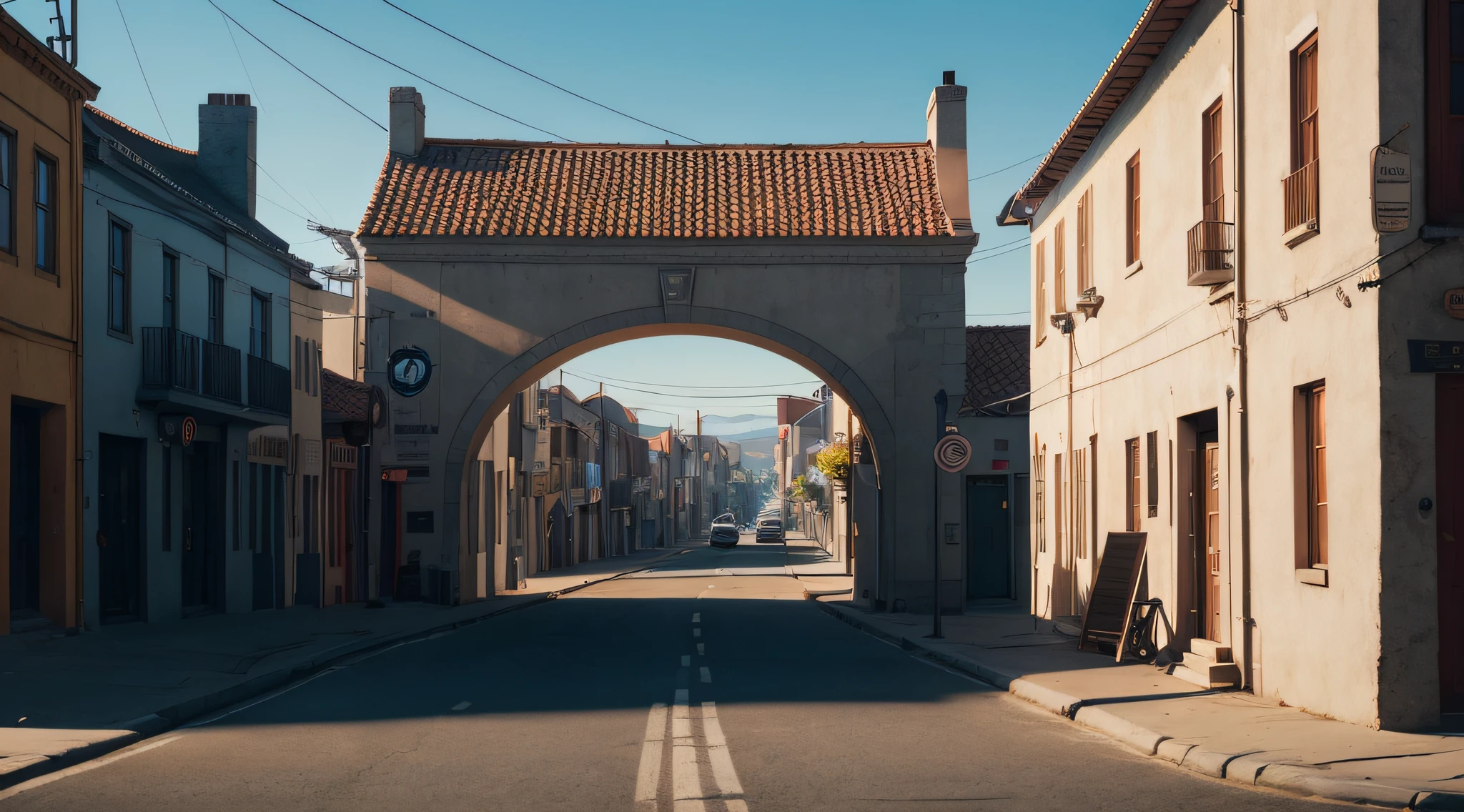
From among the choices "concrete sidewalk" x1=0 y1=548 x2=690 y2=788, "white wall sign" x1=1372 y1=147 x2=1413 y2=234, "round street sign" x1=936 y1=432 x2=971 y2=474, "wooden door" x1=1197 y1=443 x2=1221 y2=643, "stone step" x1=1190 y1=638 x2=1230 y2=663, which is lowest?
"concrete sidewalk" x1=0 y1=548 x2=690 y2=788

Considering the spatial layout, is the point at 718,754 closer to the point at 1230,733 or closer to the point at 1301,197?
the point at 1230,733

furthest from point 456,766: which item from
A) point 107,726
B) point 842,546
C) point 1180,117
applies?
point 842,546

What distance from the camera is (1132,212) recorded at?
16.7 meters

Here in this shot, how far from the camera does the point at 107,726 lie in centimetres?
1016

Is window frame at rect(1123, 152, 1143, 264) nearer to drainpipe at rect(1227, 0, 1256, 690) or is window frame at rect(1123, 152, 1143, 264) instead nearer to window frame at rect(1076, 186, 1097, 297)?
window frame at rect(1076, 186, 1097, 297)

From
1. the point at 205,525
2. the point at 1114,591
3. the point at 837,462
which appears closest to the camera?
the point at 1114,591

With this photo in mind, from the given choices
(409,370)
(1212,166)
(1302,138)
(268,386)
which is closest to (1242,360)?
A: (1302,138)

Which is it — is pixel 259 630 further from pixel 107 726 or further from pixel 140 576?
pixel 107 726

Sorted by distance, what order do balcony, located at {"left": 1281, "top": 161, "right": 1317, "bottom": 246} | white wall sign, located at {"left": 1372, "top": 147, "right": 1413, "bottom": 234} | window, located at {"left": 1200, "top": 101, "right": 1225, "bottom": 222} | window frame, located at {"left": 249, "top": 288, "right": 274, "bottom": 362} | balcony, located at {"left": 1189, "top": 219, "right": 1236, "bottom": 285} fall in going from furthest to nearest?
1. window frame, located at {"left": 249, "top": 288, "right": 274, "bottom": 362}
2. window, located at {"left": 1200, "top": 101, "right": 1225, "bottom": 222}
3. balcony, located at {"left": 1189, "top": 219, "right": 1236, "bottom": 285}
4. balcony, located at {"left": 1281, "top": 161, "right": 1317, "bottom": 246}
5. white wall sign, located at {"left": 1372, "top": 147, "right": 1413, "bottom": 234}

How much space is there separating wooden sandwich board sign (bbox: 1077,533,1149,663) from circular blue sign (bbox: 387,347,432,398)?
50.2 ft

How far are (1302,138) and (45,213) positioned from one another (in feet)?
48.5

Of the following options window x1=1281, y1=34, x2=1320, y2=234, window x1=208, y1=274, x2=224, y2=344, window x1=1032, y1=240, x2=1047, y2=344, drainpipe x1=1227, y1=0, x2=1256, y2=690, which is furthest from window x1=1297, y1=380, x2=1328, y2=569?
window x1=208, y1=274, x2=224, y2=344

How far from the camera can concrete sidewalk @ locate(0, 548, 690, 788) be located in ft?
31.9

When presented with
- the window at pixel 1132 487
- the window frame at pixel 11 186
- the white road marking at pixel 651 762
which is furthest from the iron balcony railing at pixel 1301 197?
the window frame at pixel 11 186
